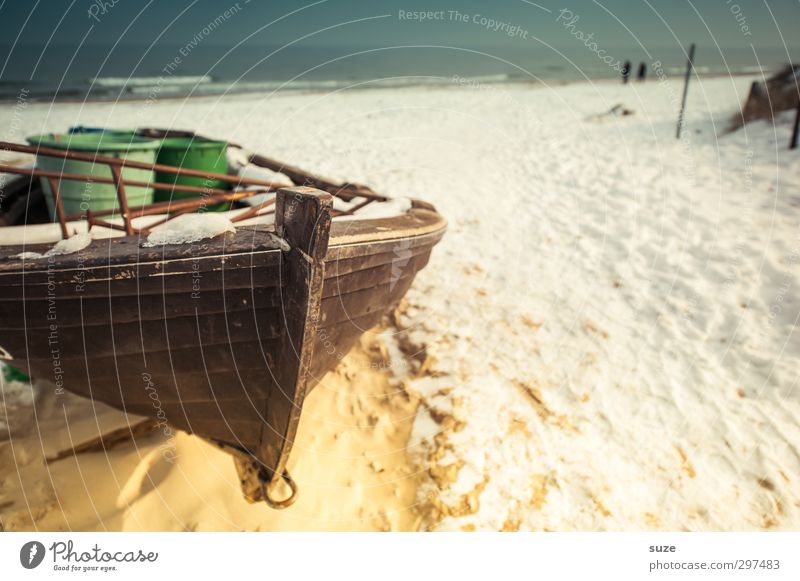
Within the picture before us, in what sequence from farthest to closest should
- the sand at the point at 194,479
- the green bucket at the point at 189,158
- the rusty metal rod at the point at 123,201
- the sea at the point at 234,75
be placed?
the sea at the point at 234,75 → the green bucket at the point at 189,158 → the sand at the point at 194,479 → the rusty metal rod at the point at 123,201

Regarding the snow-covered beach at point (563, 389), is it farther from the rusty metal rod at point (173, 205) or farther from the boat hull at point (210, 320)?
the rusty metal rod at point (173, 205)

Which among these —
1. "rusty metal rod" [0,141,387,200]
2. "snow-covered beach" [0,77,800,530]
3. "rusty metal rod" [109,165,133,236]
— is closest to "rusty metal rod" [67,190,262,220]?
"rusty metal rod" [0,141,387,200]

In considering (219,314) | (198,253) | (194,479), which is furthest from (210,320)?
(194,479)

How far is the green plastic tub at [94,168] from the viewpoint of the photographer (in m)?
3.33

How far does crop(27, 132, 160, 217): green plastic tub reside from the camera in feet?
10.9

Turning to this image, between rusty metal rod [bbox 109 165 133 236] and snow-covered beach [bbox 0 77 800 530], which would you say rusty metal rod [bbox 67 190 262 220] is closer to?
rusty metal rod [bbox 109 165 133 236]

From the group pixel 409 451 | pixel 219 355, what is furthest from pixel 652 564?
pixel 219 355

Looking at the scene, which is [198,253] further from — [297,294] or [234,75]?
[234,75]

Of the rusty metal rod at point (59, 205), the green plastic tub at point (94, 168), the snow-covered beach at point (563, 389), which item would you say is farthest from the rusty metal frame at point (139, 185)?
the snow-covered beach at point (563, 389)

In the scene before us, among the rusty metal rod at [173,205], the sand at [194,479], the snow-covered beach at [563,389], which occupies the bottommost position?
the sand at [194,479]

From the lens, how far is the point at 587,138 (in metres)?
9.41

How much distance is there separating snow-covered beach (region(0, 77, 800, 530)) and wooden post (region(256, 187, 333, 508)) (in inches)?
30.6

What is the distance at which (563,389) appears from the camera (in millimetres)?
3717

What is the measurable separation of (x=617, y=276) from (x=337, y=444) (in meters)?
3.17
